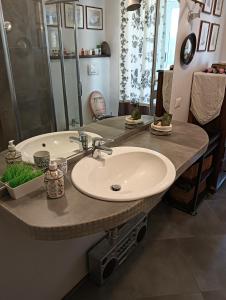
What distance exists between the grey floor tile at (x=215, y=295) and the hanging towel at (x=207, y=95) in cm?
150

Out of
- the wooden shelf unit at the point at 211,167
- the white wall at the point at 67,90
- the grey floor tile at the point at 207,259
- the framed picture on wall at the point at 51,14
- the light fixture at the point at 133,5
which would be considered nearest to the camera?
the framed picture on wall at the point at 51,14

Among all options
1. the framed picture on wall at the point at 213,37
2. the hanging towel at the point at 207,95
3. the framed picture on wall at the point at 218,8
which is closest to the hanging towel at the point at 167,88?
the hanging towel at the point at 207,95

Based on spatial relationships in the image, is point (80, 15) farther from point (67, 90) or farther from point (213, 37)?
point (213, 37)

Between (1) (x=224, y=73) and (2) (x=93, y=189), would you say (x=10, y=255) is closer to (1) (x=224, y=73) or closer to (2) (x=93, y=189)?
(2) (x=93, y=189)

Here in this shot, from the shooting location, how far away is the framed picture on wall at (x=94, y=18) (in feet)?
3.89

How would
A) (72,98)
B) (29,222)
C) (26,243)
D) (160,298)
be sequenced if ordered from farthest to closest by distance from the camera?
(160,298)
(72,98)
(26,243)
(29,222)

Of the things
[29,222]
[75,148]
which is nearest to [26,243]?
[29,222]

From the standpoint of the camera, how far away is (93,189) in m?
0.97

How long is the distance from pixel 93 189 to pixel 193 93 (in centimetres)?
181

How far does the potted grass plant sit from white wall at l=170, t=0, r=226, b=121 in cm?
151

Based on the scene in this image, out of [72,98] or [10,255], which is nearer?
[10,255]

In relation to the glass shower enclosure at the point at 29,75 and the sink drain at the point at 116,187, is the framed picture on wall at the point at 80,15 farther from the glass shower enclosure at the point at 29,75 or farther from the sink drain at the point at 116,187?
the sink drain at the point at 116,187

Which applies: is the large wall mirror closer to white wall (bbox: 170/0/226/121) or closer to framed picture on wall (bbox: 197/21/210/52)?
white wall (bbox: 170/0/226/121)

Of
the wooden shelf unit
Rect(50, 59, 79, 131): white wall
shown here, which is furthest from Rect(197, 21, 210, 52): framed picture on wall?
Rect(50, 59, 79, 131): white wall
